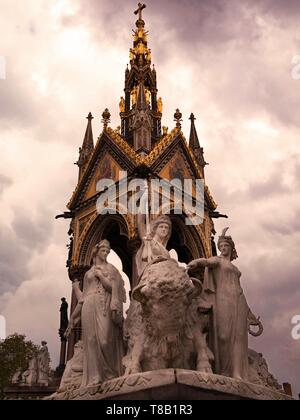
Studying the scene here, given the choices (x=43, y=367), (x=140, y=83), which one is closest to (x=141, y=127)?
(x=140, y=83)

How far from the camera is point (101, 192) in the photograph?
Result: 24219 millimetres

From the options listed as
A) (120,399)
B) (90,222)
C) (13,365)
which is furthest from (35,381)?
(120,399)

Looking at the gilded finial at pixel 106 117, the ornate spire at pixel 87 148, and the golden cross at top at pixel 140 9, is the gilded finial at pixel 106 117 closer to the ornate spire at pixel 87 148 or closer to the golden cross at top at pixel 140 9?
the ornate spire at pixel 87 148

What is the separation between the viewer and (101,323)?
5102 mm

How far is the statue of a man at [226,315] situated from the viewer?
16.5 feet

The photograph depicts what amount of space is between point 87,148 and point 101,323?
75.4 feet

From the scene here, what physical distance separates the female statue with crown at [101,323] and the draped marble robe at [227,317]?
0.83 metres

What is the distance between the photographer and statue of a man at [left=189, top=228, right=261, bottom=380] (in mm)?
5031

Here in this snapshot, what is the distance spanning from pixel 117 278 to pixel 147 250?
41cm

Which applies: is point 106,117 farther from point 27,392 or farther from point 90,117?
point 27,392

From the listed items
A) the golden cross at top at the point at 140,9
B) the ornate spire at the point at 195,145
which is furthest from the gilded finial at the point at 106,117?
the golden cross at top at the point at 140,9
